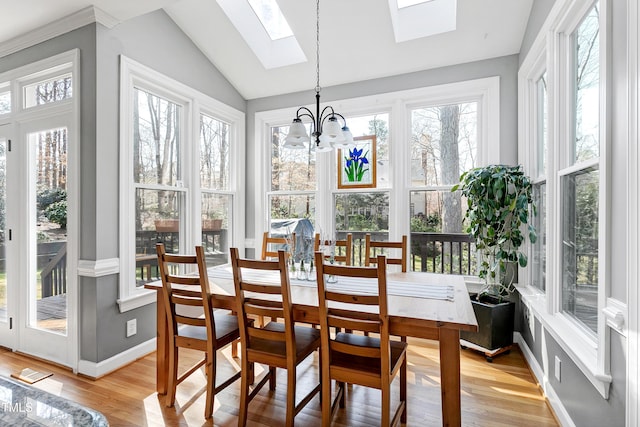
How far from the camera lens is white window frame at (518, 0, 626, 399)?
150 centimetres

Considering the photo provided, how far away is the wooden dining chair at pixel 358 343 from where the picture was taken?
1.61 meters

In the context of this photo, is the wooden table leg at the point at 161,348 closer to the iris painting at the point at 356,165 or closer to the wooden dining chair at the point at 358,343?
the wooden dining chair at the point at 358,343

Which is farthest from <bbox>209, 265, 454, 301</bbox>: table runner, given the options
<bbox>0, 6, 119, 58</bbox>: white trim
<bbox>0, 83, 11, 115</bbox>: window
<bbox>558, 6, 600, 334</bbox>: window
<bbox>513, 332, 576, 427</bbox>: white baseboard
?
<bbox>0, 83, 11, 115</bbox>: window

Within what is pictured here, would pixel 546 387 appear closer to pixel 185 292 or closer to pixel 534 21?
pixel 185 292

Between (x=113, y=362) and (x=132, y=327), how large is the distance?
0.29 meters

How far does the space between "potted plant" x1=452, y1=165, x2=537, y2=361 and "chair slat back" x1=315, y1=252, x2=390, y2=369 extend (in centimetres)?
162

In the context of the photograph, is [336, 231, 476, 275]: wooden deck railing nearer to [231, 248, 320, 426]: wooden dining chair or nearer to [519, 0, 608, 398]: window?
[519, 0, 608, 398]: window

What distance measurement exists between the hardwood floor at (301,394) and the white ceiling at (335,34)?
278 cm

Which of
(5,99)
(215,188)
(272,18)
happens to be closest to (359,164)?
(215,188)

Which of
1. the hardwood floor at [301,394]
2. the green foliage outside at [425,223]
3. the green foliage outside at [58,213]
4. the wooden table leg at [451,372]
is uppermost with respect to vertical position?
the green foliage outside at [58,213]

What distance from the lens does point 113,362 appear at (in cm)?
267

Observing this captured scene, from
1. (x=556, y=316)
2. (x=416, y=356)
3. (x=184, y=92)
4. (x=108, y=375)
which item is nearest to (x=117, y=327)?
(x=108, y=375)

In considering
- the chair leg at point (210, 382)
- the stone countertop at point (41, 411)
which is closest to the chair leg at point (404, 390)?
the chair leg at point (210, 382)

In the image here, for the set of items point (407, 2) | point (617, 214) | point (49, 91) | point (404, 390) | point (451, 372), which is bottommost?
point (404, 390)
